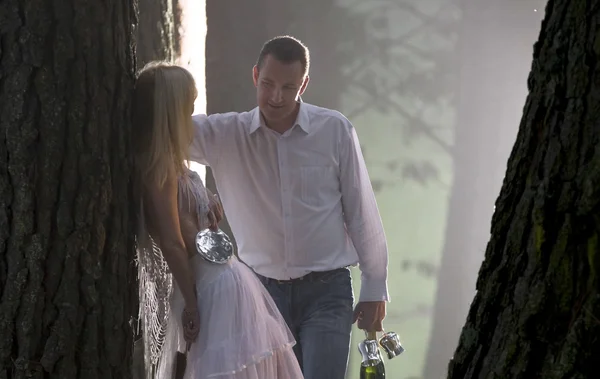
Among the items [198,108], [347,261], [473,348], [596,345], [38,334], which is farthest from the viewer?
[198,108]

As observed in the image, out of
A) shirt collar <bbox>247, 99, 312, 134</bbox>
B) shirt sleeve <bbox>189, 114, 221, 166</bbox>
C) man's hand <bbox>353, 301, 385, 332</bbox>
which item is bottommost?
man's hand <bbox>353, 301, 385, 332</bbox>

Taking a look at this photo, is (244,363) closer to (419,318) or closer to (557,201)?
(557,201)

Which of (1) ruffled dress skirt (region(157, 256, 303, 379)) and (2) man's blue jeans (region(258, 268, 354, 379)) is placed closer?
(1) ruffled dress skirt (region(157, 256, 303, 379))

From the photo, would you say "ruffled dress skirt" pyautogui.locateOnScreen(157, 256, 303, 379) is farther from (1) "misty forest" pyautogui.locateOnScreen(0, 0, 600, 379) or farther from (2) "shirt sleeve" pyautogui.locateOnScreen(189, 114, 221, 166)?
(2) "shirt sleeve" pyautogui.locateOnScreen(189, 114, 221, 166)

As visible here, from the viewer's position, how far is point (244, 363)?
2535 mm

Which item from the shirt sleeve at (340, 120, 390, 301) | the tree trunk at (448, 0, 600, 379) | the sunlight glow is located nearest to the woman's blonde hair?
the shirt sleeve at (340, 120, 390, 301)

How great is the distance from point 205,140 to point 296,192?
0.41m

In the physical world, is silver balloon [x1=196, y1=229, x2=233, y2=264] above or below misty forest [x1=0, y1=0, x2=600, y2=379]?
below

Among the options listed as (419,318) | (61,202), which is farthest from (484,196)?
(61,202)

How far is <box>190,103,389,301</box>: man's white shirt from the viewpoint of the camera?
3264 millimetres

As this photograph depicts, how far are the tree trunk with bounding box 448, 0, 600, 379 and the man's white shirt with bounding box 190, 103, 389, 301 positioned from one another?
1.96m

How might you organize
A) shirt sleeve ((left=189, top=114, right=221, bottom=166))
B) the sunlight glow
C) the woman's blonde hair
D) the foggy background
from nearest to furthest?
the woman's blonde hair < shirt sleeve ((left=189, top=114, right=221, bottom=166)) < the sunlight glow < the foggy background

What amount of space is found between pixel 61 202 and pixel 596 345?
4.59 ft

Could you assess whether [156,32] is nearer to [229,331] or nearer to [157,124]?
[157,124]
